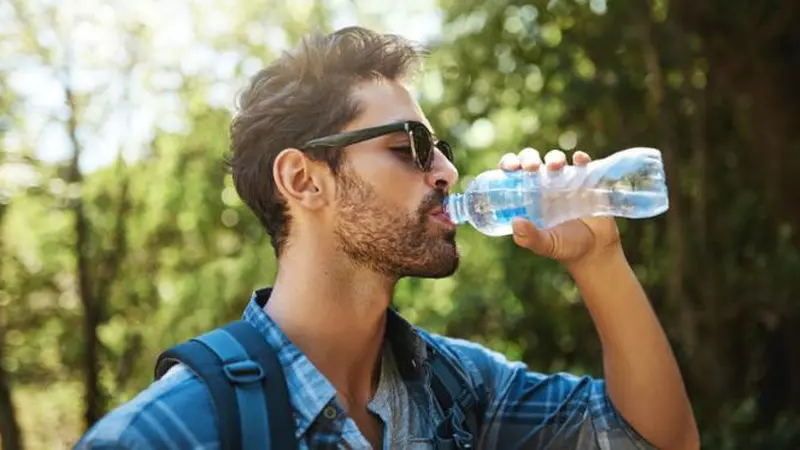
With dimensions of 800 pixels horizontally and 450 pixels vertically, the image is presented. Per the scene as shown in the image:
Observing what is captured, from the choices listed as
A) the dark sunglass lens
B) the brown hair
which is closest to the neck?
the brown hair

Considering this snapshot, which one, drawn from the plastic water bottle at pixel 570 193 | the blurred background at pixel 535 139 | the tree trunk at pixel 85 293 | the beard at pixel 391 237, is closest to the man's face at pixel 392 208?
the beard at pixel 391 237

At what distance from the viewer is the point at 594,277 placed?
196 cm

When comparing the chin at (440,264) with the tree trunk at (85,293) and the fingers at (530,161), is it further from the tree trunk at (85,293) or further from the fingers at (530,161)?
the tree trunk at (85,293)

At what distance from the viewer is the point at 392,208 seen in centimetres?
193

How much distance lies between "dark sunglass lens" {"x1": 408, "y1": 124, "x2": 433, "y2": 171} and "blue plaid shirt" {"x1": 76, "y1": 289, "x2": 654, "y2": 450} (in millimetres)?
320

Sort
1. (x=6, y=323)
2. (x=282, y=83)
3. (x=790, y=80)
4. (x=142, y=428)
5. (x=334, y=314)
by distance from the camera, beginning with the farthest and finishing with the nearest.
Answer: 1. (x=6, y=323)
2. (x=790, y=80)
3. (x=282, y=83)
4. (x=334, y=314)
5. (x=142, y=428)

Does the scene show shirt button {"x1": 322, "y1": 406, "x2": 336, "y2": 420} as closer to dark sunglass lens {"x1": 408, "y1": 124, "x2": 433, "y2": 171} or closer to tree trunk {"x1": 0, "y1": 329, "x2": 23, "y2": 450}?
dark sunglass lens {"x1": 408, "y1": 124, "x2": 433, "y2": 171}

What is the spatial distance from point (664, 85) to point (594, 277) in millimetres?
3885

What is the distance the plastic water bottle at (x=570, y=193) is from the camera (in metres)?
2.13

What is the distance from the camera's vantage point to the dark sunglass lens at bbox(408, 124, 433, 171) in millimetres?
1980

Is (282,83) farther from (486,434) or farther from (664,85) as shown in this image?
(664,85)

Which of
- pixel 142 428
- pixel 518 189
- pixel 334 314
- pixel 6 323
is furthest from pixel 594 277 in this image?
pixel 6 323

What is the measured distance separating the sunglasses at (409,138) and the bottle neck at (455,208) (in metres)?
0.07

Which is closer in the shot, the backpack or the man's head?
the backpack
